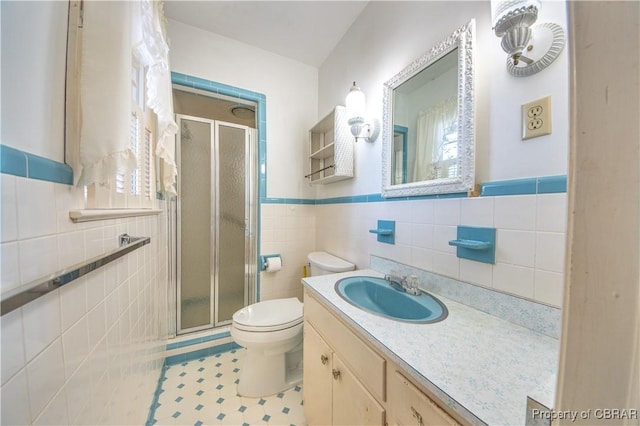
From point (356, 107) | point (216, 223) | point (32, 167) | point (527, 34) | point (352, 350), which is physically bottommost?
point (352, 350)

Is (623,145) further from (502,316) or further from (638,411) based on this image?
(502,316)

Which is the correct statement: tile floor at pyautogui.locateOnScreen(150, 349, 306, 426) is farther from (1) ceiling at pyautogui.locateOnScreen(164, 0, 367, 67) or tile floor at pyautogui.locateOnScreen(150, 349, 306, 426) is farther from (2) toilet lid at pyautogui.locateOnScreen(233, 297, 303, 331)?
(1) ceiling at pyautogui.locateOnScreen(164, 0, 367, 67)

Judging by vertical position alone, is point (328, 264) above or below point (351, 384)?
above

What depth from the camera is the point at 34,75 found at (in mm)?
435

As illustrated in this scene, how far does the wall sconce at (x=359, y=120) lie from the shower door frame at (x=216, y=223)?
0.96 meters

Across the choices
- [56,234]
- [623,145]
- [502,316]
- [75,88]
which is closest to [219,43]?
[75,88]

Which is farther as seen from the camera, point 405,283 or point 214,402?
point 214,402

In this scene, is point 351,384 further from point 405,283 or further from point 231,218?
point 231,218

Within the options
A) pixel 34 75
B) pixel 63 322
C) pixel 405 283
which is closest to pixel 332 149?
pixel 405 283

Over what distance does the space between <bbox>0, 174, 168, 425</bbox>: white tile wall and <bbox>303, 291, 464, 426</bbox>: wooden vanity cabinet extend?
2.40ft

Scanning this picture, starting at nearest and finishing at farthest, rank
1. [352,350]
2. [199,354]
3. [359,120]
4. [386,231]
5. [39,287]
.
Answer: [39,287] → [352,350] → [386,231] → [359,120] → [199,354]

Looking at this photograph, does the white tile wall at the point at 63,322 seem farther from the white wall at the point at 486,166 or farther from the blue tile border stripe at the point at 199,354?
the white wall at the point at 486,166

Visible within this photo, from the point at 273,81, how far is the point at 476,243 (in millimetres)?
1983

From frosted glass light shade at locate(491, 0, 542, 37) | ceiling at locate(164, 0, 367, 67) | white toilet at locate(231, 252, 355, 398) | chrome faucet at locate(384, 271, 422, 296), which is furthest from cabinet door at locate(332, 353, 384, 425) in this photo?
ceiling at locate(164, 0, 367, 67)
